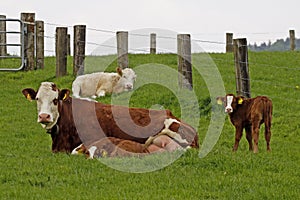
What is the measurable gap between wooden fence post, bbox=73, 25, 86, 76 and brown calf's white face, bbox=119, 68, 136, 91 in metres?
1.45

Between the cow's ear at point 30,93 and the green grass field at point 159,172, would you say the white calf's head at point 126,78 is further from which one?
the cow's ear at point 30,93

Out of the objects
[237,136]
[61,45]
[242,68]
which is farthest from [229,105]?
[61,45]

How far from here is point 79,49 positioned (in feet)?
60.4

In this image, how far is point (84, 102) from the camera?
419 inches

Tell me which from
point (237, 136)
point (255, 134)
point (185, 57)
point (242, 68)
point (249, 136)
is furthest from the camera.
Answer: point (185, 57)

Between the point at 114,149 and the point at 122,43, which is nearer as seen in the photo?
the point at 114,149

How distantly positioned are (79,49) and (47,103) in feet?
28.2

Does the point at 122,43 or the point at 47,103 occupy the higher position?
the point at 122,43

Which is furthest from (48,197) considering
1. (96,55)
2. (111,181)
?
(96,55)

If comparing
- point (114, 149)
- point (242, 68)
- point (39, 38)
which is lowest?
point (114, 149)

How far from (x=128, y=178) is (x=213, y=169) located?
114cm

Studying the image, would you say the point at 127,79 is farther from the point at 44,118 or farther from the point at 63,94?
the point at 44,118


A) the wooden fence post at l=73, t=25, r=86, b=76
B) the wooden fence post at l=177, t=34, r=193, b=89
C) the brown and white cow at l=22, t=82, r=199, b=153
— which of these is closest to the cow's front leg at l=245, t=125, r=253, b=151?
the brown and white cow at l=22, t=82, r=199, b=153

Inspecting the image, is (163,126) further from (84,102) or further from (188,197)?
(188,197)
